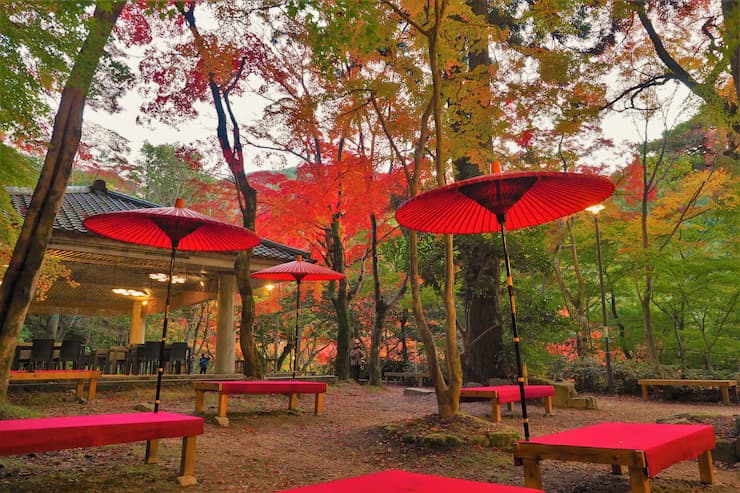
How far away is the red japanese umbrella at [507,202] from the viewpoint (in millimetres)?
3518

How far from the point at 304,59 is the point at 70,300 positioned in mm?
10386

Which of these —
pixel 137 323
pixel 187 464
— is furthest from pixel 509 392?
pixel 137 323

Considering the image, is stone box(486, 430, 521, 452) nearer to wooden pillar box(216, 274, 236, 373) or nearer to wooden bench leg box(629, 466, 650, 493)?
wooden bench leg box(629, 466, 650, 493)

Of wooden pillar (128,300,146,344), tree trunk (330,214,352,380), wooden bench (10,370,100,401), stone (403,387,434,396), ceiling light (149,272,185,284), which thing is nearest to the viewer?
wooden bench (10,370,100,401)

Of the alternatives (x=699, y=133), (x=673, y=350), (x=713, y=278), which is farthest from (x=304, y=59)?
(x=673, y=350)

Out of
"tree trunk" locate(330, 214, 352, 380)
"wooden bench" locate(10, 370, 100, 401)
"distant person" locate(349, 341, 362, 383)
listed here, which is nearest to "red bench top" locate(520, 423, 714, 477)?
"wooden bench" locate(10, 370, 100, 401)

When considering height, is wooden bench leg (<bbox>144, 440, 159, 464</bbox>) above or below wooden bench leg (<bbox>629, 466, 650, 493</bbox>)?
below

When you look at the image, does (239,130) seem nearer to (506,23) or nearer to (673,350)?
(506,23)

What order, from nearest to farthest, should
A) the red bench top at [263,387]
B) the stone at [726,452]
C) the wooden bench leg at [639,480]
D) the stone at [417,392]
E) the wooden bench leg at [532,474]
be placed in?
the wooden bench leg at [639,480]
the wooden bench leg at [532,474]
the stone at [726,452]
the red bench top at [263,387]
the stone at [417,392]

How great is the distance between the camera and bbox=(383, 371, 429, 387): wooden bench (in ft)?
50.1

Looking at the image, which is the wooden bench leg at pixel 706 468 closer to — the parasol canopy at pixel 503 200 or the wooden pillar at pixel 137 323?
the parasol canopy at pixel 503 200

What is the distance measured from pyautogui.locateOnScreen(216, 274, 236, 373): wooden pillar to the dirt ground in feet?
8.90

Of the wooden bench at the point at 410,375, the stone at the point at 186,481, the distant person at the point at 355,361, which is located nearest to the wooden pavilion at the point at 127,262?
the distant person at the point at 355,361

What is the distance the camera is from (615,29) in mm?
9492
